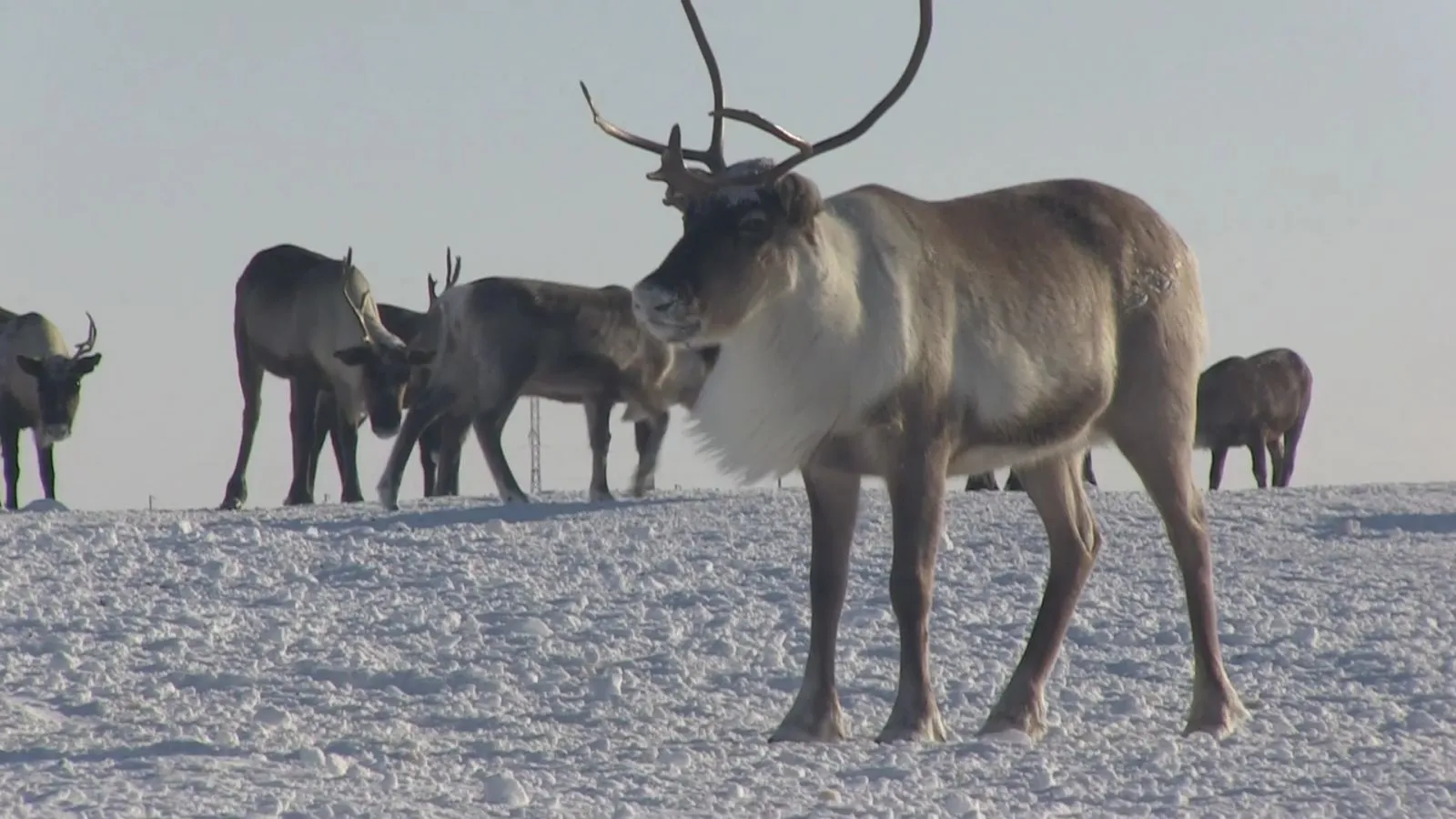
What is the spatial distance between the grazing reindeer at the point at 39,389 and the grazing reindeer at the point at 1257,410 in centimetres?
1267

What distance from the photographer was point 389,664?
839 centimetres

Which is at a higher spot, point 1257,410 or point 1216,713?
point 1257,410

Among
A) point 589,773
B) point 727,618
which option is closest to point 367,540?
point 727,618

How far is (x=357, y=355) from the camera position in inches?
676

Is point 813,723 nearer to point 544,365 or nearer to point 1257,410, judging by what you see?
point 544,365

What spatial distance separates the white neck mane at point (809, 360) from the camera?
6.99 metres

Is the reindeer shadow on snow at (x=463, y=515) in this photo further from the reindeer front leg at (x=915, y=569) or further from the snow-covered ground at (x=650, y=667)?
the reindeer front leg at (x=915, y=569)

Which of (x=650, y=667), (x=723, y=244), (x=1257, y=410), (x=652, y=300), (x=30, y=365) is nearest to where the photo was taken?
(x=652, y=300)

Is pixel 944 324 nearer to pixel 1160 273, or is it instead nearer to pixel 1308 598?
pixel 1160 273

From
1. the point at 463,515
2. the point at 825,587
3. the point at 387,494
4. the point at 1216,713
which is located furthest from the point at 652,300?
the point at 387,494

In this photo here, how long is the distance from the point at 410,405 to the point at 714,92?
31.9ft

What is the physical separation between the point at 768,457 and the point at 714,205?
77 cm

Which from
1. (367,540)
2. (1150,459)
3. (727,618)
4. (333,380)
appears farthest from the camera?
(333,380)

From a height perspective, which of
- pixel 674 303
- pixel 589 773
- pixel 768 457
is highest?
pixel 674 303
